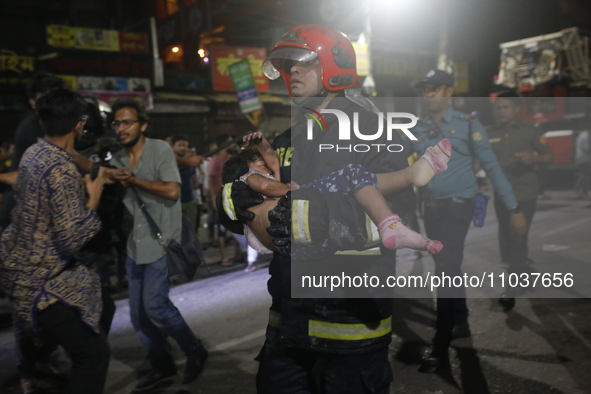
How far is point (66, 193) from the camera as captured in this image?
8.79 ft

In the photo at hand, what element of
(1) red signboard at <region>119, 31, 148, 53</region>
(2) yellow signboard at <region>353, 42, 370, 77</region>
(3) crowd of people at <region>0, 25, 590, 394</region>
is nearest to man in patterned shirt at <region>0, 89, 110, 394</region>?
(3) crowd of people at <region>0, 25, 590, 394</region>

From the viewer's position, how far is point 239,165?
2.21 m

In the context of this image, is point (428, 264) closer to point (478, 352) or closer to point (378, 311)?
point (478, 352)

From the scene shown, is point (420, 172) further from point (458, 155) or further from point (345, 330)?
point (458, 155)

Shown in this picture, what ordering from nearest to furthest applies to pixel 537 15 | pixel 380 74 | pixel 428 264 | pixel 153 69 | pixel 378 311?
pixel 378 311 → pixel 428 264 → pixel 153 69 → pixel 380 74 → pixel 537 15

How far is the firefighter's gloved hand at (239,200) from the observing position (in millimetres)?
2070

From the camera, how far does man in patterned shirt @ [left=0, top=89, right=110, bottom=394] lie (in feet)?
8.73

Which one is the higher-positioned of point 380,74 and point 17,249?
point 380,74

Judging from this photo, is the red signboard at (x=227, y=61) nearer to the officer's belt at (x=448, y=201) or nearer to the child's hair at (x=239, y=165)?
the officer's belt at (x=448, y=201)

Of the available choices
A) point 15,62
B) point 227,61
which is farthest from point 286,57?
point 227,61

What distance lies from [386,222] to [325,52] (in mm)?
760

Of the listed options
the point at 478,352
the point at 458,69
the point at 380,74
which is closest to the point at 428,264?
the point at 478,352

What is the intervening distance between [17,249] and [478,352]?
10.7ft

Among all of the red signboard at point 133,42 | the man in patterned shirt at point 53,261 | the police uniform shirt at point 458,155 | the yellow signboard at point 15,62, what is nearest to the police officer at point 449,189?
the police uniform shirt at point 458,155
